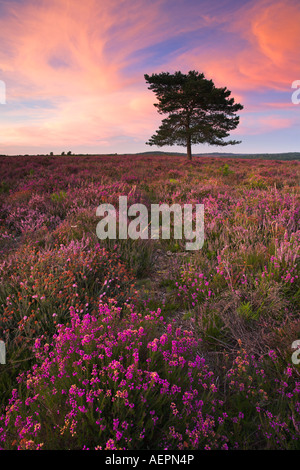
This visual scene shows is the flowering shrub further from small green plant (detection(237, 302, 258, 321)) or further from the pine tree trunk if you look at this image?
the pine tree trunk

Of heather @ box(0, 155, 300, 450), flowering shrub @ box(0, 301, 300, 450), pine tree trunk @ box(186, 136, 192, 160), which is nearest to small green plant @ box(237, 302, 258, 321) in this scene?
heather @ box(0, 155, 300, 450)

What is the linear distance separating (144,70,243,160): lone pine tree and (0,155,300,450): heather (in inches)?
979

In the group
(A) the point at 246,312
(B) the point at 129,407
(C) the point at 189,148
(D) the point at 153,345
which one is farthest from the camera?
(C) the point at 189,148

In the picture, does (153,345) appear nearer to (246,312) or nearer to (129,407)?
(129,407)

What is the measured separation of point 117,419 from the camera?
4.58 ft

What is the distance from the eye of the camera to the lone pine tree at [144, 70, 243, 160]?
87.4ft

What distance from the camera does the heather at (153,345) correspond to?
4.93 ft

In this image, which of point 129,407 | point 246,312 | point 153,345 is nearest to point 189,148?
point 246,312

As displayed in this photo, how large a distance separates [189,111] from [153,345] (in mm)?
30908

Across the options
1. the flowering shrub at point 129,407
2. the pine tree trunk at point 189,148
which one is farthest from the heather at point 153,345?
the pine tree trunk at point 189,148

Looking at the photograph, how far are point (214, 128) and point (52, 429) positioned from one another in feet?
99.7

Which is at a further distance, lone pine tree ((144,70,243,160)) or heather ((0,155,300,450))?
lone pine tree ((144,70,243,160))

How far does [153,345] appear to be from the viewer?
167 cm

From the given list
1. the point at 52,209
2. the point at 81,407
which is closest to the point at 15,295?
the point at 81,407
